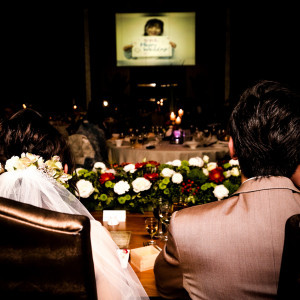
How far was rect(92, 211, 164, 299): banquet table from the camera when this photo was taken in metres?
1.25

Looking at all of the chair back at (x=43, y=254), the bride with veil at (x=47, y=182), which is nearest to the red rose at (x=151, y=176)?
the bride with veil at (x=47, y=182)

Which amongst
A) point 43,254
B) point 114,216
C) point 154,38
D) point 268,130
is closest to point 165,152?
point 114,216

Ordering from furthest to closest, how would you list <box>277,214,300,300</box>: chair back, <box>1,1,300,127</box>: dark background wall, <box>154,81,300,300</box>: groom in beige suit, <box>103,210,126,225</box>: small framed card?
<box>1,1,300,127</box>: dark background wall < <box>103,210,126,225</box>: small framed card < <box>154,81,300,300</box>: groom in beige suit < <box>277,214,300,300</box>: chair back

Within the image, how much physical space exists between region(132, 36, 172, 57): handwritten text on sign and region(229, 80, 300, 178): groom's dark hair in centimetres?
938

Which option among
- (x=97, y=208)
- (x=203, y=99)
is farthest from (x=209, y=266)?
(x=203, y=99)

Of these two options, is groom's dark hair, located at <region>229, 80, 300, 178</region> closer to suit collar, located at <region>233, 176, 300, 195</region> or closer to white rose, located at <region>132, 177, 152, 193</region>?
suit collar, located at <region>233, 176, 300, 195</region>

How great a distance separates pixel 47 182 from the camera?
3.88ft

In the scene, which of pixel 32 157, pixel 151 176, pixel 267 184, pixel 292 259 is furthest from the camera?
pixel 151 176

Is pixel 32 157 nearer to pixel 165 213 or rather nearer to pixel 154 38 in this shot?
pixel 165 213

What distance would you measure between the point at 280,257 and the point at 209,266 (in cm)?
20

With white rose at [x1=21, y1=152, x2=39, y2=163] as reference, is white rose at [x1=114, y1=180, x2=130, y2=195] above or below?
below

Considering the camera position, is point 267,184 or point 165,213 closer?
point 267,184

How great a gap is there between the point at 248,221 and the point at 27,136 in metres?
0.99

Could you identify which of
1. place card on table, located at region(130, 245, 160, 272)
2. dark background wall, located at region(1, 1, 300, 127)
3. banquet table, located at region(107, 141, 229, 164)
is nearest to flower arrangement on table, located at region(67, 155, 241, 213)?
place card on table, located at region(130, 245, 160, 272)
